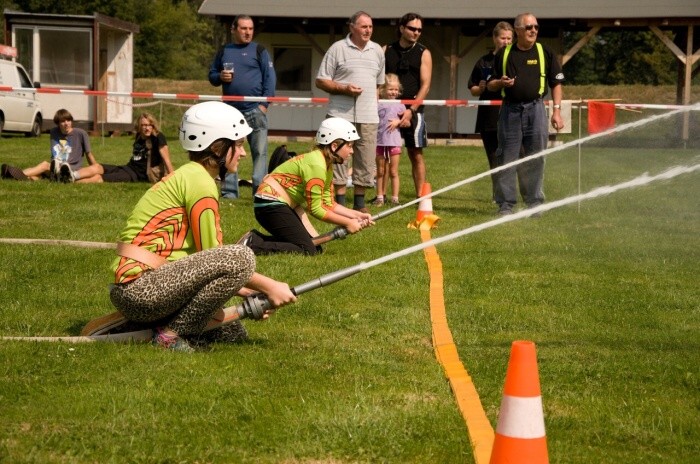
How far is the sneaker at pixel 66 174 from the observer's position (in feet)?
59.4

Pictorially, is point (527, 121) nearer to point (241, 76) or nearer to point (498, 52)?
point (498, 52)

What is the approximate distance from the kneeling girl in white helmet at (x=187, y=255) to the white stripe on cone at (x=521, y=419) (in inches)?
96.4

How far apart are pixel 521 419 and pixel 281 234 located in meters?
6.72

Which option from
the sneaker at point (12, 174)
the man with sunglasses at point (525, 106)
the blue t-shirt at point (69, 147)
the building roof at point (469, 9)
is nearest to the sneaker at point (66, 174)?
the blue t-shirt at point (69, 147)

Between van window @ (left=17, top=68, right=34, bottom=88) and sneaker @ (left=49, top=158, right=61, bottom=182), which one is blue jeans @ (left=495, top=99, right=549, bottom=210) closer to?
sneaker @ (left=49, top=158, right=61, bottom=182)

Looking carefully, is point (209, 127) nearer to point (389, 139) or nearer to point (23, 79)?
point (389, 139)

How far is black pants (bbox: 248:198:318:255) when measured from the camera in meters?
10.7

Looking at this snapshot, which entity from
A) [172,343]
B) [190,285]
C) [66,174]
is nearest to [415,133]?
[66,174]

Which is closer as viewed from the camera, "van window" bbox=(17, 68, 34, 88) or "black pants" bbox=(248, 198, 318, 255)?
"black pants" bbox=(248, 198, 318, 255)

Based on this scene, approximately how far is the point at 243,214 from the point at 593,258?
471cm

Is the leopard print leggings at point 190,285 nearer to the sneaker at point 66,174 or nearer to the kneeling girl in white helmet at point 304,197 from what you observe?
the kneeling girl in white helmet at point 304,197

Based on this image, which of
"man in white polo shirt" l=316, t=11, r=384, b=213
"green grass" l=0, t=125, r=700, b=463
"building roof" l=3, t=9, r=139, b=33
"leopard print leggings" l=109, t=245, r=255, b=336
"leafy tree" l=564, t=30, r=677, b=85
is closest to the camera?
"green grass" l=0, t=125, r=700, b=463

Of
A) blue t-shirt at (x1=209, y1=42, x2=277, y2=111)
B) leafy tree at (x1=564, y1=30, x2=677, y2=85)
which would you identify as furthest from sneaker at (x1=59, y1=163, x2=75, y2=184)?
leafy tree at (x1=564, y1=30, x2=677, y2=85)

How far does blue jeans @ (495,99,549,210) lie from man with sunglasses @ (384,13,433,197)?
4.41 ft
